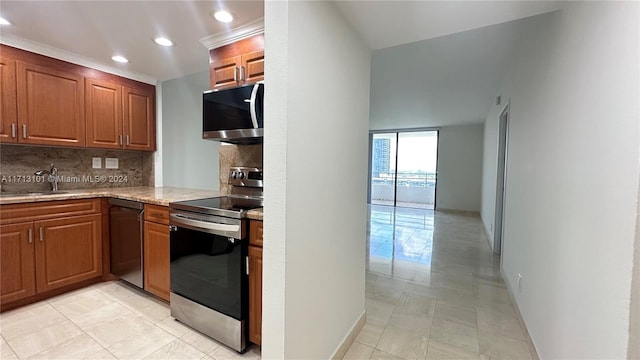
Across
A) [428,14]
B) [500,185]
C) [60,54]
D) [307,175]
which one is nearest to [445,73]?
[500,185]

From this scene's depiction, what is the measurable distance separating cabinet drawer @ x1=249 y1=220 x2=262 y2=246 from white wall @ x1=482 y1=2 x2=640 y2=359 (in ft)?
5.17

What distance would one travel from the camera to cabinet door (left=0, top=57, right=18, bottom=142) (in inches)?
90.7

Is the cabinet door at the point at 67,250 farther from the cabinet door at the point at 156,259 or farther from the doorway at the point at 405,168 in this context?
the doorway at the point at 405,168

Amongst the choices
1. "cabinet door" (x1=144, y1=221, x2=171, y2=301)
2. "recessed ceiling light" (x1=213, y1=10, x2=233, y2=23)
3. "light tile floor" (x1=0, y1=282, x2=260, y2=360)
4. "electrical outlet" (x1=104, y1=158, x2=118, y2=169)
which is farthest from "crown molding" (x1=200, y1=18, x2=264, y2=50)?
"light tile floor" (x1=0, y1=282, x2=260, y2=360)

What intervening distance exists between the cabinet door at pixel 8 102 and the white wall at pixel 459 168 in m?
8.32

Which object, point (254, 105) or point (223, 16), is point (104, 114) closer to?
point (223, 16)

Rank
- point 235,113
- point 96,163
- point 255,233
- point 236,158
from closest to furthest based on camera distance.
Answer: point 255,233
point 235,113
point 236,158
point 96,163

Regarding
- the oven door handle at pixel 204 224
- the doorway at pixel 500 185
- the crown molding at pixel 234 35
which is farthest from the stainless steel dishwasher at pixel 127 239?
the doorway at pixel 500 185

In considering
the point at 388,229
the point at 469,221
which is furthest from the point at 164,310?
the point at 469,221

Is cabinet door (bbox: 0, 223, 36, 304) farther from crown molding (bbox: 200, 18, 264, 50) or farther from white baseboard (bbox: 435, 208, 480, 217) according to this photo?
white baseboard (bbox: 435, 208, 480, 217)

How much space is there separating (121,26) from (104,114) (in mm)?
1281

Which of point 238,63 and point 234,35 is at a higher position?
point 234,35

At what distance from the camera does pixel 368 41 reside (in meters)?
1.87

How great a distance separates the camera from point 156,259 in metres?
2.25
